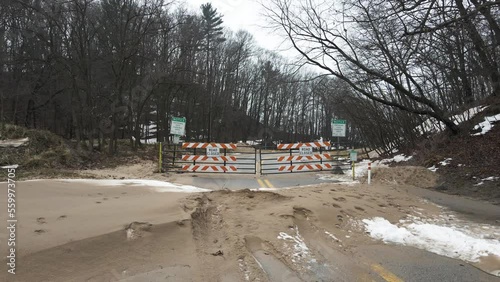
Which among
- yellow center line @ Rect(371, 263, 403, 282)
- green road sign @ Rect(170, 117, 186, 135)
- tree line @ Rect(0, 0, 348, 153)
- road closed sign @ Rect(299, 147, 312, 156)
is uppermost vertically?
tree line @ Rect(0, 0, 348, 153)

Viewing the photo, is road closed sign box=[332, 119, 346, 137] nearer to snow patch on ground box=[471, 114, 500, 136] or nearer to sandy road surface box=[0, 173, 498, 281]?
snow patch on ground box=[471, 114, 500, 136]

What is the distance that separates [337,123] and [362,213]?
36.2 ft

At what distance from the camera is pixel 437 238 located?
589cm

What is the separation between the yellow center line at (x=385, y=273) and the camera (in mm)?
4355

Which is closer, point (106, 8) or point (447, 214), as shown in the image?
point (447, 214)

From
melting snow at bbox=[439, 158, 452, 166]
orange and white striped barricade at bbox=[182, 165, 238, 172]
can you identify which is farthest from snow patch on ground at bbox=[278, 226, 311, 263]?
orange and white striped barricade at bbox=[182, 165, 238, 172]

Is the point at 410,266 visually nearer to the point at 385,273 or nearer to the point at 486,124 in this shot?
the point at 385,273

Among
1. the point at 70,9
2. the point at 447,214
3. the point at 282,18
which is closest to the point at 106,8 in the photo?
the point at 70,9

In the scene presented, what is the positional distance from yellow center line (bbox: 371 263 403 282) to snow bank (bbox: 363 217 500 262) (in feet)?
3.87

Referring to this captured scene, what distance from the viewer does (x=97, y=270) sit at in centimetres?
413

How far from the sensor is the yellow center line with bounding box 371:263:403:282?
4355mm

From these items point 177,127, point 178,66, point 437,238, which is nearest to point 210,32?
point 178,66

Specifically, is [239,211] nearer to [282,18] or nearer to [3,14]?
[282,18]

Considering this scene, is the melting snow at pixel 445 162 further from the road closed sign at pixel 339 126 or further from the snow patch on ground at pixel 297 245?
the snow patch on ground at pixel 297 245
